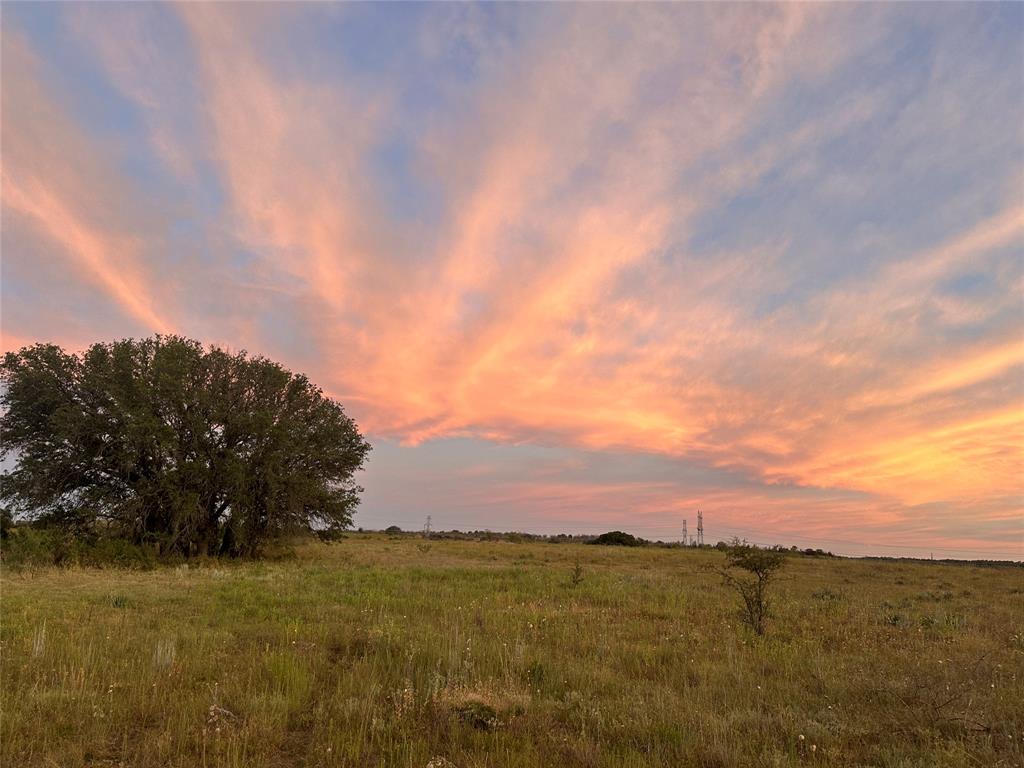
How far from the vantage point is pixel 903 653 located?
10141 millimetres

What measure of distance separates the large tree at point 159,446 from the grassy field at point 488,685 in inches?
624

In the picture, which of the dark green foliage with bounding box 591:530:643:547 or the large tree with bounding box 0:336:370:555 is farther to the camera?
the dark green foliage with bounding box 591:530:643:547

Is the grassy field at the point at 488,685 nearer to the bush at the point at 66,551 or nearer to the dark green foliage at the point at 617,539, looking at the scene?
the bush at the point at 66,551

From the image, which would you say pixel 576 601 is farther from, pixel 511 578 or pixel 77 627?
pixel 77 627

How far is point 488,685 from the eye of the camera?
291 inches

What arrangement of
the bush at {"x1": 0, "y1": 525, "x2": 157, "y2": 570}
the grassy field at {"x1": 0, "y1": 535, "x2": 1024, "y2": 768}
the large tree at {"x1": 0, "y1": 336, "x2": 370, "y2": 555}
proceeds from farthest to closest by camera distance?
the large tree at {"x1": 0, "y1": 336, "x2": 370, "y2": 555}, the bush at {"x1": 0, "y1": 525, "x2": 157, "y2": 570}, the grassy field at {"x1": 0, "y1": 535, "x2": 1024, "y2": 768}

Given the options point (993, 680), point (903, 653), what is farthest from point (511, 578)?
point (993, 680)

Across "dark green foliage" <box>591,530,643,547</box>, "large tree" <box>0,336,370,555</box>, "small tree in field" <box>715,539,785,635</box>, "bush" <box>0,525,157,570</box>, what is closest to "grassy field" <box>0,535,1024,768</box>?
"small tree in field" <box>715,539,785,635</box>

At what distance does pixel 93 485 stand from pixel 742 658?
107ft

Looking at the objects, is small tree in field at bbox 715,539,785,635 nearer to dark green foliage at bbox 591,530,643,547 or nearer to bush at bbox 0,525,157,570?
bush at bbox 0,525,157,570

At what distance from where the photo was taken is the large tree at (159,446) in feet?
93.3

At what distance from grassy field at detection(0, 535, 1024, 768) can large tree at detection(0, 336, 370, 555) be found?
52.0ft

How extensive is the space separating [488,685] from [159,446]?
27.9 metres

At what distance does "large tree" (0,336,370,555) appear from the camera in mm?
28438
